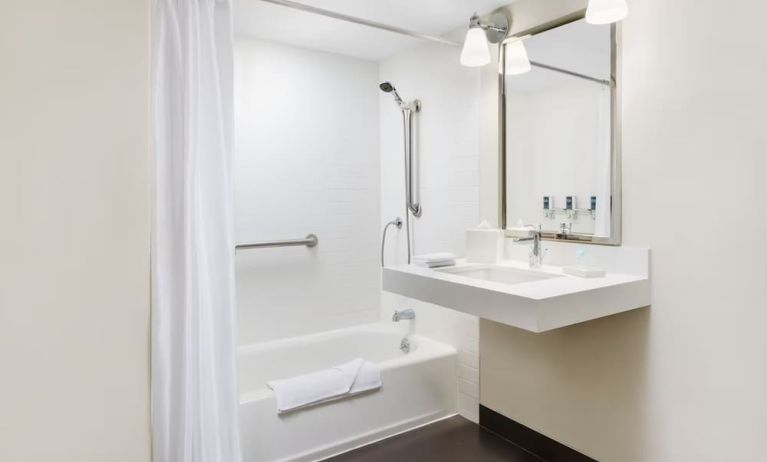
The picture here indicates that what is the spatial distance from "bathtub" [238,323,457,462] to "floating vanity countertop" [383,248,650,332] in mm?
673

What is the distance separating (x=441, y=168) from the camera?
120 inches

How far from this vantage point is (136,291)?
5.48 feet

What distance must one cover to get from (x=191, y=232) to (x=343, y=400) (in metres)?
1.22

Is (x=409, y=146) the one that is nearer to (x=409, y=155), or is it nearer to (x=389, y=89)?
(x=409, y=155)

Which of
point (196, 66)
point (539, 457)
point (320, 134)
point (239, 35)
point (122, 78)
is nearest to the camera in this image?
point (122, 78)

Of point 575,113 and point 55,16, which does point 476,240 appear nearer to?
point 575,113

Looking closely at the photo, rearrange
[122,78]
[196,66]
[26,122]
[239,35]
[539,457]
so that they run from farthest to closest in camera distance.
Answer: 1. [239,35]
2. [539,457]
3. [196,66]
4. [122,78]
5. [26,122]

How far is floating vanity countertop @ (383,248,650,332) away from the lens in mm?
1718

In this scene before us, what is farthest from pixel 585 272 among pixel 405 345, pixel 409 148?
pixel 409 148

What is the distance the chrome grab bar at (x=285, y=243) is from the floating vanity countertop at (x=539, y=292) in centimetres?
103

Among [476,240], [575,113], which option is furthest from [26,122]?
[575,113]

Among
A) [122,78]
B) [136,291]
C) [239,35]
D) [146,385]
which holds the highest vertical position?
[239,35]

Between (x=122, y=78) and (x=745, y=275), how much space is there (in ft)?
7.42

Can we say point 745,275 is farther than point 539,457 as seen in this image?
No
